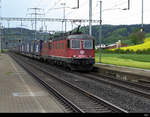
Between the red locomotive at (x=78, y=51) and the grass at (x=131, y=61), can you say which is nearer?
the red locomotive at (x=78, y=51)

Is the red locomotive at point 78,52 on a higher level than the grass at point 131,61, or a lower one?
higher

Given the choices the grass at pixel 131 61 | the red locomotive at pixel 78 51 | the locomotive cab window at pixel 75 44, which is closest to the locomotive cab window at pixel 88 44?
the red locomotive at pixel 78 51

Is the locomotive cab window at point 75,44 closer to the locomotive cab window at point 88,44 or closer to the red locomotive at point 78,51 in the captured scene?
the red locomotive at point 78,51

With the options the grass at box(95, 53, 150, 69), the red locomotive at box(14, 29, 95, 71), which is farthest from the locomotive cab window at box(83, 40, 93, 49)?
the grass at box(95, 53, 150, 69)

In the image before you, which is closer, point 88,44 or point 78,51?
point 78,51

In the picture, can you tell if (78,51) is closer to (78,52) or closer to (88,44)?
(78,52)

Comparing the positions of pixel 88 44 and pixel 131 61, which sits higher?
pixel 88 44

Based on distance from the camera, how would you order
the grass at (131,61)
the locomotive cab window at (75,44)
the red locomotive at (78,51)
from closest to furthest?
the red locomotive at (78,51)
the locomotive cab window at (75,44)
the grass at (131,61)

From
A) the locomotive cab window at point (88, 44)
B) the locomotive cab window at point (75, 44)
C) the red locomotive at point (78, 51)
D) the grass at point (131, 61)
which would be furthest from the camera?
the grass at point (131, 61)

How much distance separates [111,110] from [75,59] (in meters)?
14.6

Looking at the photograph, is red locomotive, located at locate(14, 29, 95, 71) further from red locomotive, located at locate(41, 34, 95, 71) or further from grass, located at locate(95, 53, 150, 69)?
grass, located at locate(95, 53, 150, 69)

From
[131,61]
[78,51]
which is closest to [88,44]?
[78,51]

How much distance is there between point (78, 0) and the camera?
2739cm
